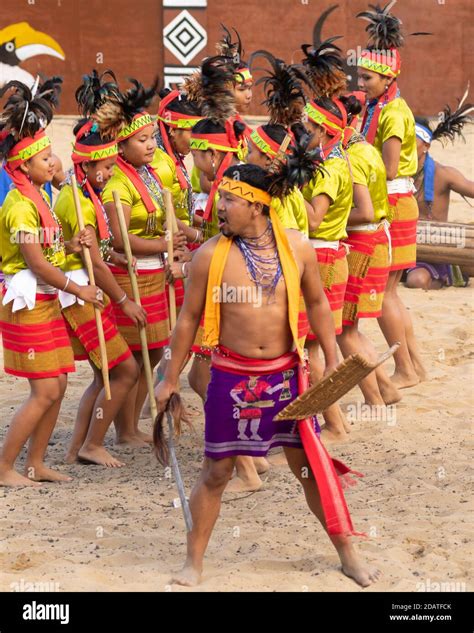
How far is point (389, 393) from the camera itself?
820cm

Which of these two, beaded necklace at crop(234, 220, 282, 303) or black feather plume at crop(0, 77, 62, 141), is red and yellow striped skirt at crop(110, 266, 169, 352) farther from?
beaded necklace at crop(234, 220, 282, 303)

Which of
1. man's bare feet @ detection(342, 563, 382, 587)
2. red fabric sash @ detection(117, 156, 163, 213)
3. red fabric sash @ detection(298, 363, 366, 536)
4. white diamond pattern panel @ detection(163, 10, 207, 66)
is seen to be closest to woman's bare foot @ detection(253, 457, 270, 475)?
red fabric sash @ detection(117, 156, 163, 213)

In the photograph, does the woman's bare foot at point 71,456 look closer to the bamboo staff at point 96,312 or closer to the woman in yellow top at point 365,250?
the bamboo staff at point 96,312

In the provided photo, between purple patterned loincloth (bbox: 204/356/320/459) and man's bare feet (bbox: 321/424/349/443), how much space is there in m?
2.25

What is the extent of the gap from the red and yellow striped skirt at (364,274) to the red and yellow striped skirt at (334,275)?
42cm

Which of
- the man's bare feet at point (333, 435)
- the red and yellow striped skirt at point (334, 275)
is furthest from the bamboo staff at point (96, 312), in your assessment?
the man's bare feet at point (333, 435)

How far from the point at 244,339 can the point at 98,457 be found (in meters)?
2.15

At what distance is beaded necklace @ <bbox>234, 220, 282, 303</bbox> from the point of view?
5184 millimetres

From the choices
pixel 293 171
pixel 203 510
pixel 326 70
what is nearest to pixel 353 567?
pixel 203 510

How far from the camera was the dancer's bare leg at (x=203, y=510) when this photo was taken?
524cm

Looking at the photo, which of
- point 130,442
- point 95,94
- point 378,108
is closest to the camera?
point 95,94

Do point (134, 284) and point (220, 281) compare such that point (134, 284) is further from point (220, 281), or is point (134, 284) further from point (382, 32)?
point (382, 32)

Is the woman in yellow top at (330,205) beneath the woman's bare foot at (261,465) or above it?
above

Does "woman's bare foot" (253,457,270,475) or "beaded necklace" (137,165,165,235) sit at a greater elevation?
"beaded necklace" (137,165,165,235)
